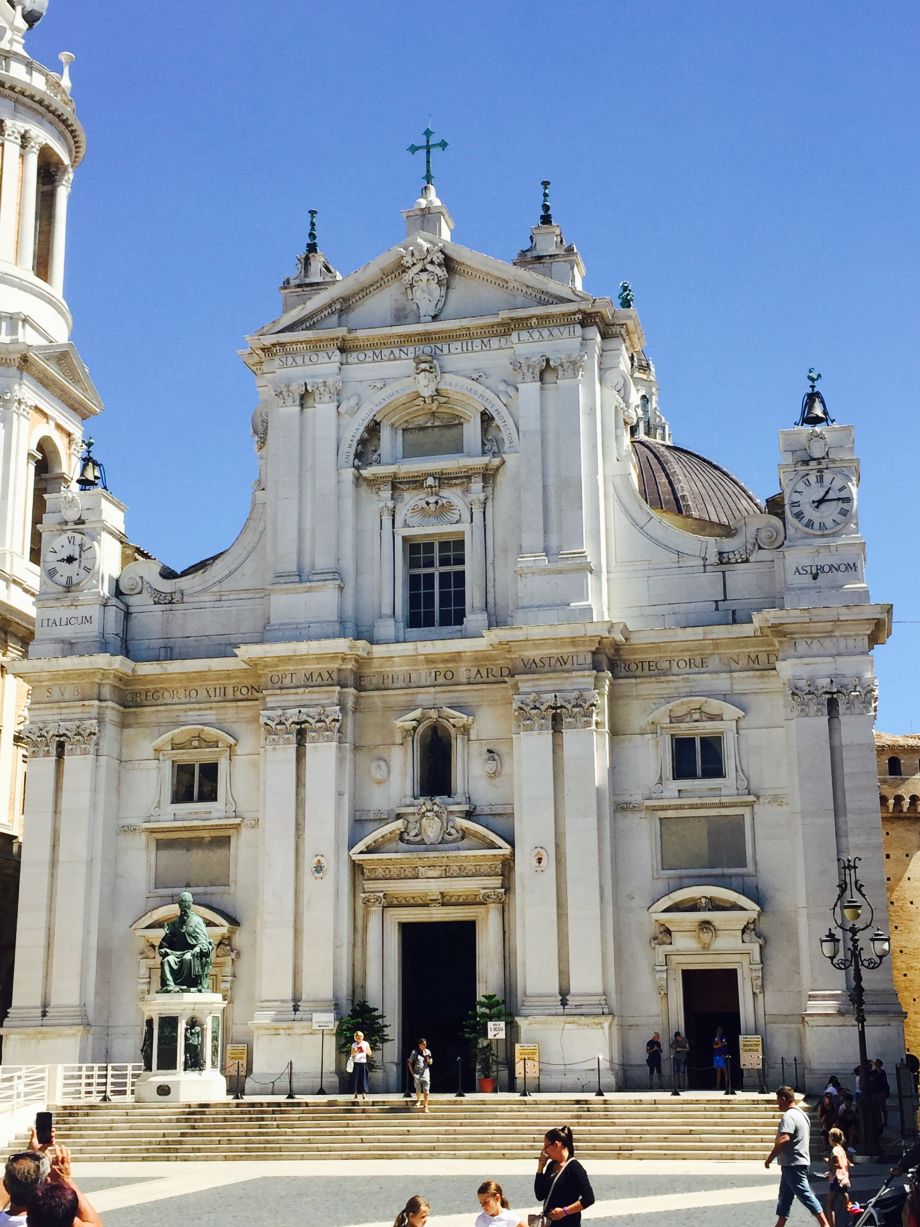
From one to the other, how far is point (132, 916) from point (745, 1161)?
15.8 metres

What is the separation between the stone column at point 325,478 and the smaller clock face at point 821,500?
33.4ft

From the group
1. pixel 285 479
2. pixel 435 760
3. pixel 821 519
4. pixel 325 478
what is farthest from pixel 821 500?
pixel 285 479

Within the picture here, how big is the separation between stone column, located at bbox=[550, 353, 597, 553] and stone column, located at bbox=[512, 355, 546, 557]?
391 millimetres

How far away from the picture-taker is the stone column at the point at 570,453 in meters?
35.8

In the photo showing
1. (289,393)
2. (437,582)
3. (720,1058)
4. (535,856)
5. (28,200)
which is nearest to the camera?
(720,1058)

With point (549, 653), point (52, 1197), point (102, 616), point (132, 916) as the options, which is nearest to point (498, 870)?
point (549, 653)

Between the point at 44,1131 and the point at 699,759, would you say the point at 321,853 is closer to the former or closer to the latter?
the point at 699,759

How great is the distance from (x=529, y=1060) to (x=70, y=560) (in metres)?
15.8

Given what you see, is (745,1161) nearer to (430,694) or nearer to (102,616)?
(430,694)

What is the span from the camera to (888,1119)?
30.3 metres

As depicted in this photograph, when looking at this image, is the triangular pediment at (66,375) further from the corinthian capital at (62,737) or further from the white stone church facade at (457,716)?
the corinthian capital at (62,737)

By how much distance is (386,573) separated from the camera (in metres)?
36.9

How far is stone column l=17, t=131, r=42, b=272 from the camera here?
46.6 meters

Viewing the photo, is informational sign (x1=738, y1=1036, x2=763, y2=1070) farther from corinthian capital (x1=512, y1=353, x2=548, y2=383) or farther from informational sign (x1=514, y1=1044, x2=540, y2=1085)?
corinthian capital (x1=512, y1=353, x2=548, y2=383)
